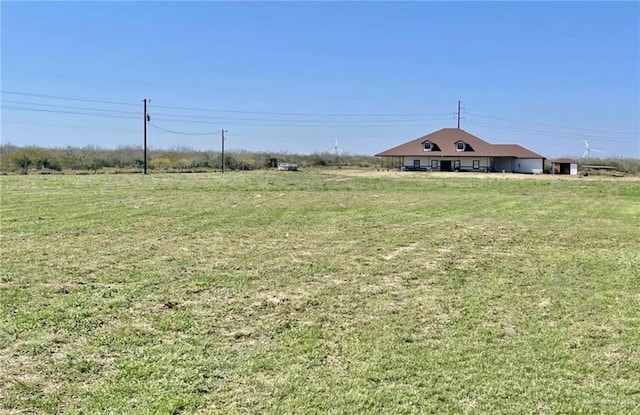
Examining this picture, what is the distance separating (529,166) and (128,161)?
46054 mm

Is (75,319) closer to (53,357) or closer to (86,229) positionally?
(53,357)

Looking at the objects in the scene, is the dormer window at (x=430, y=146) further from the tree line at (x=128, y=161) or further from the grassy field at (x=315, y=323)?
the grassy field at (x=315, y=323)

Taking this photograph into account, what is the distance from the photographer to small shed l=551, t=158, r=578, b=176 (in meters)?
56.8

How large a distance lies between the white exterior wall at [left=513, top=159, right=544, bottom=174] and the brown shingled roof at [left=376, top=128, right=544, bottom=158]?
0.73 metres

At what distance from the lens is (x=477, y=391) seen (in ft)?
10.8

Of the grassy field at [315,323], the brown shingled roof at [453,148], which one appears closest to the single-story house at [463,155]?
the brown shingled roof at [453,148]

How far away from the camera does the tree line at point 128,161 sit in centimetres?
5141

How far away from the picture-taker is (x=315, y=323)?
468cm

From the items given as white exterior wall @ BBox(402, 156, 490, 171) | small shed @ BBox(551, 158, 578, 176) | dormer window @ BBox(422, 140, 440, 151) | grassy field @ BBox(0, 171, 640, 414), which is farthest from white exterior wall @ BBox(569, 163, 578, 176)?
grassy field @ BBox(0, 171, 640, 414)

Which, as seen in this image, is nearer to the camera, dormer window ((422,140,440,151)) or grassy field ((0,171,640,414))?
grassy field ((0,171,640,414))

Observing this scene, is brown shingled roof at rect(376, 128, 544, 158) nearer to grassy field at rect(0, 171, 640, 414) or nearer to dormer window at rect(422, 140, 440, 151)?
dormer window at rect(422, 140, 440, 151)

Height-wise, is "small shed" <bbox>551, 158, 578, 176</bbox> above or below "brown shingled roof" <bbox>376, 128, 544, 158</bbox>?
below

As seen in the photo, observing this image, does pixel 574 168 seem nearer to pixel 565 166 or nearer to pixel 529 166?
pixel 565 166

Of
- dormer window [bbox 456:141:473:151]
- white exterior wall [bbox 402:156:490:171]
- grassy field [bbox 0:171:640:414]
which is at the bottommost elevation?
grassy field [bbox 0:171:640:414]
